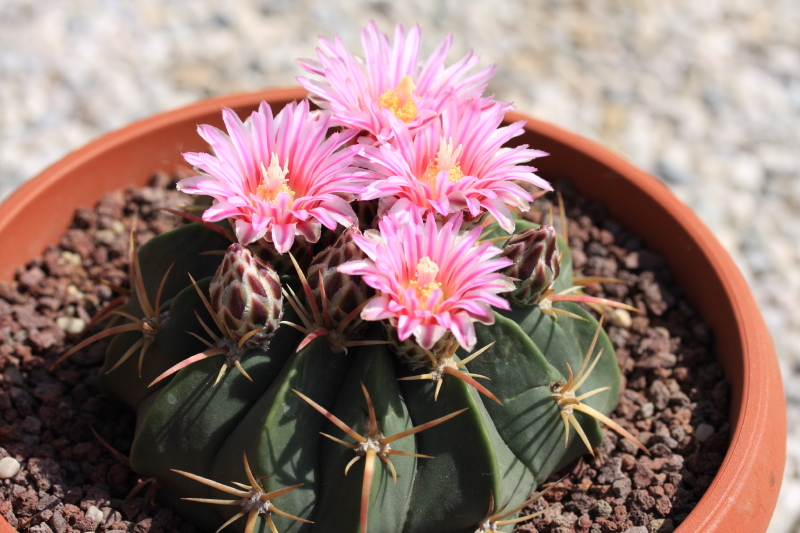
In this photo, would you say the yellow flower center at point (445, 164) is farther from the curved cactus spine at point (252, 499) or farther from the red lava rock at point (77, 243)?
the red lava rock at point (77, 243)

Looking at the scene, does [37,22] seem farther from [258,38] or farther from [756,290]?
[756,290]

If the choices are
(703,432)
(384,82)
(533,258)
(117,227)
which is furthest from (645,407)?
(117,227)

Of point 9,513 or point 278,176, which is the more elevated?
point 278,176

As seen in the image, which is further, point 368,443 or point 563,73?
point 563,73

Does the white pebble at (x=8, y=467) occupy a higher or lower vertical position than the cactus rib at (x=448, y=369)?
lower

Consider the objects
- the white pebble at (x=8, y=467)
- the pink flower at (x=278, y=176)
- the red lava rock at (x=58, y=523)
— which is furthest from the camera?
the white pebble at (x=8, y=467)

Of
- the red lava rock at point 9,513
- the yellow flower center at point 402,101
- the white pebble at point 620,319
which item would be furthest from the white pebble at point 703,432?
the red lava rock at point 9,513

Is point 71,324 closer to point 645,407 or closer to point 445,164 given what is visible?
point 445,164
